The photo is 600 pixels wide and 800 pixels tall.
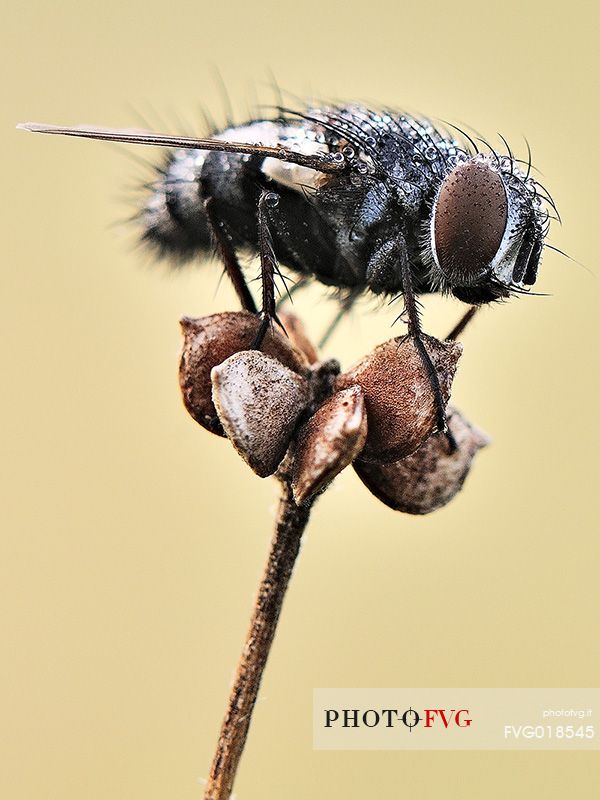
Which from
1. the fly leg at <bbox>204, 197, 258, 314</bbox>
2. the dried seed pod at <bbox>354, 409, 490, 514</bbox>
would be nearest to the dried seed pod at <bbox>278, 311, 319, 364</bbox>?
the fly leg at <bbox>204, 197, 258, 314</bbox>

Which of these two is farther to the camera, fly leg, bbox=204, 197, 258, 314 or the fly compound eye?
fly leg, bbox=204, 197, 258, 314

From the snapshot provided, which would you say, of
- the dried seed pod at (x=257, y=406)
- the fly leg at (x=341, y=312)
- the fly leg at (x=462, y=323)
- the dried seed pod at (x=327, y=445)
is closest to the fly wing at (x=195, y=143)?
the fly leg at (x=341, y=312)

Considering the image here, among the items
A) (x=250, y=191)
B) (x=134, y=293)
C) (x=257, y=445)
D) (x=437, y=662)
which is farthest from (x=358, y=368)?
(x=134, y=293)

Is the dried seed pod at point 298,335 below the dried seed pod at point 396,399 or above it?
above

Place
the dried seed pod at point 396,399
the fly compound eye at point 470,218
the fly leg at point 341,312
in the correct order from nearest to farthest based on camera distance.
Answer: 1. the dried seed pod at point 396,399
2. the fly compound eye at point 470,218
3. the fly leg at point 341,312

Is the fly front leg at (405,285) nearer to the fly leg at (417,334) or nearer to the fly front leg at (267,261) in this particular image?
the fly leg at (417,334)

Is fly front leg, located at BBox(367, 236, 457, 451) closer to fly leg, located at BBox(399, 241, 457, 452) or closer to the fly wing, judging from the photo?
fly leg, located at BBox(399, 241, 457, 452)
